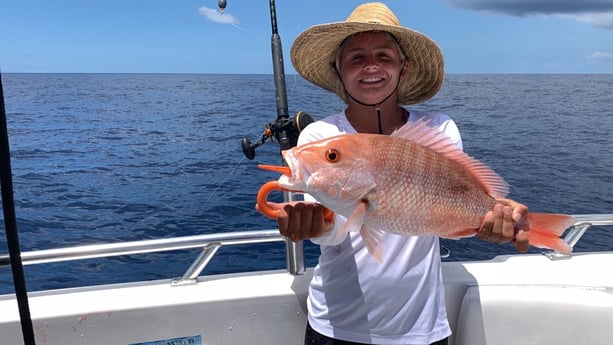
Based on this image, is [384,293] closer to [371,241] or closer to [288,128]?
[371,241]

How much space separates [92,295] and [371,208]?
173 cm

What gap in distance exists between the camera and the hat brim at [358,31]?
77.3 inches

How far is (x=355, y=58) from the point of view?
6.35 feet

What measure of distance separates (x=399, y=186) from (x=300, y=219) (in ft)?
1.17

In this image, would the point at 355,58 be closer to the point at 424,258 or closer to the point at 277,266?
the point at 424,258

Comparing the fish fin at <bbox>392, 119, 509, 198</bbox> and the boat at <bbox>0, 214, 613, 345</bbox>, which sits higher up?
the fish fin at <bbox>392, 119, 509, 198</bbox>

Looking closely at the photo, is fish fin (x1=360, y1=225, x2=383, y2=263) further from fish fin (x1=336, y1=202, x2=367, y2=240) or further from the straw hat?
the straw hat

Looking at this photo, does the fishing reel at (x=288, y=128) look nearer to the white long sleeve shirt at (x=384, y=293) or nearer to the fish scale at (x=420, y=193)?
the white long sleeve shirt at (x=384, y=293)

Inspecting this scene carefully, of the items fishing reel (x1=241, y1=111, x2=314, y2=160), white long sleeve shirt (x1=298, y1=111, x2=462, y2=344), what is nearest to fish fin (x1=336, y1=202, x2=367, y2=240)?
white long sleeve shirt (x1=298, y1=111, x2=462, y2=344)

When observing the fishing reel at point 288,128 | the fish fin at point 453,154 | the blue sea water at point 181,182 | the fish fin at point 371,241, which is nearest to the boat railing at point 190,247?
the fishing reel at point 288,128

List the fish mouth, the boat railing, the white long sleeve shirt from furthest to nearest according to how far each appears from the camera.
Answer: the boat railing < the white long sleeve shirt < the fish mouth

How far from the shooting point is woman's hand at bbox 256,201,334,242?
158cm

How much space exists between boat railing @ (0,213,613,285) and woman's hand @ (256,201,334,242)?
32.9 inches

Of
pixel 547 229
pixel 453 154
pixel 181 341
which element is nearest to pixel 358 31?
pixel 453 154
